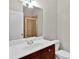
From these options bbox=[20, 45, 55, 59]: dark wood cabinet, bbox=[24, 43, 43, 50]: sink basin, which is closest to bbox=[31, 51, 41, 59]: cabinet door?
bbox=[20, 45, 55, 59]: dark wood cabinet

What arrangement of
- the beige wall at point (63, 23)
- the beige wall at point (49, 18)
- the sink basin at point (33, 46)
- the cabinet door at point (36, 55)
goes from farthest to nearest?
1. the sink basin at point (33, 46)
2. the cabinet door at point (36, 55)
3. the beige wall at point (49, 18)
4. the beige wall at point (63, 23)

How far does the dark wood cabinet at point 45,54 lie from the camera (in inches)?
78.4

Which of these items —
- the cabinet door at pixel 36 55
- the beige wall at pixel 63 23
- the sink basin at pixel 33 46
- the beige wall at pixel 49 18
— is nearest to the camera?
the beige wall at pixel 63 23

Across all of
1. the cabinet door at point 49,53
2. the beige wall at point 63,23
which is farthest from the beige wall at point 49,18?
the cabinet door at point 49,53

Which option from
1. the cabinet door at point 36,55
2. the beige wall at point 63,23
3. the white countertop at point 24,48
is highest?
the beige wall at point 63,23

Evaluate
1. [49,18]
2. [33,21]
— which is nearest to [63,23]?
[49,18]

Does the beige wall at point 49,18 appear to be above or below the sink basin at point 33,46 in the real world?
above

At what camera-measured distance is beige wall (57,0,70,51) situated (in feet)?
5.73

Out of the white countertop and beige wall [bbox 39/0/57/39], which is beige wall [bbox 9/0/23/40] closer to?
the white countertop

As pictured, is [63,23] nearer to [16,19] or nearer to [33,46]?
[33,46]

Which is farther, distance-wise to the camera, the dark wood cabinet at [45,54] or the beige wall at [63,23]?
the dark wood cabinet at [45,54]

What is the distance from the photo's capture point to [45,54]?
212 cm

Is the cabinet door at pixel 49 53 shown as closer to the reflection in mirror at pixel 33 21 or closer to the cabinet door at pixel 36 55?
the cabinet door at pixel 36 55
